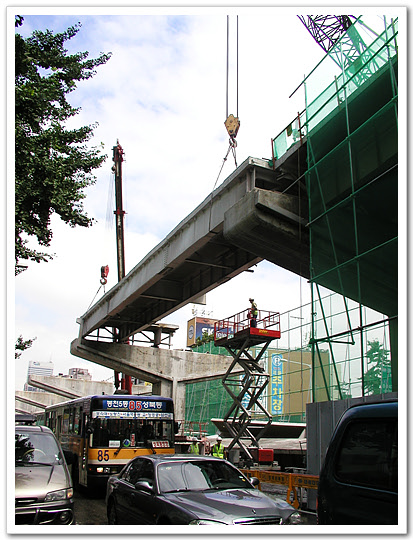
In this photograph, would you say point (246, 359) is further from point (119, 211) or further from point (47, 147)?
point (119, 211)

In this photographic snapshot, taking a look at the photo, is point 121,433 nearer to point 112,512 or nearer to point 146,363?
point 112,512

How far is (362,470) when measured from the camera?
176 inches

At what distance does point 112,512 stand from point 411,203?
6942 millimetres

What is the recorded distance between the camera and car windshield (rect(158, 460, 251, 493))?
6.90m

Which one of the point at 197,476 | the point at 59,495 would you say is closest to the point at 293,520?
the point at 197,476

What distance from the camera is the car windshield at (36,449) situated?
27.1 feet

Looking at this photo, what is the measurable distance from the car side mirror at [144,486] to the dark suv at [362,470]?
276 cm

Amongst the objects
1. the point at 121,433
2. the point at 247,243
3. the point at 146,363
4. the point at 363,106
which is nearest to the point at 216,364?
the point at 146,363

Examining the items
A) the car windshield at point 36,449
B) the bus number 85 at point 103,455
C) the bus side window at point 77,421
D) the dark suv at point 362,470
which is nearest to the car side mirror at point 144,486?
the car windshield at point 36,449

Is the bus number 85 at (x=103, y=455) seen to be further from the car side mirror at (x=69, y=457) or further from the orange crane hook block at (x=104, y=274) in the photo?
the orange crane hook block at (x=104, y=274)

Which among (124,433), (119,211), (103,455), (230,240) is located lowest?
(103,455)

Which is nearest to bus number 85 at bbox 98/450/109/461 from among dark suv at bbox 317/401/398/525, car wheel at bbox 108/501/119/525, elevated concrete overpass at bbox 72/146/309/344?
car wheel at bbox 108/501/119/525

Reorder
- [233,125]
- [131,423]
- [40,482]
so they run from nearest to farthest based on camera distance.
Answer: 1. [40,482]
2. [131,423]
3. [233,125]

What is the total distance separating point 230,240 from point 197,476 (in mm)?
11807
